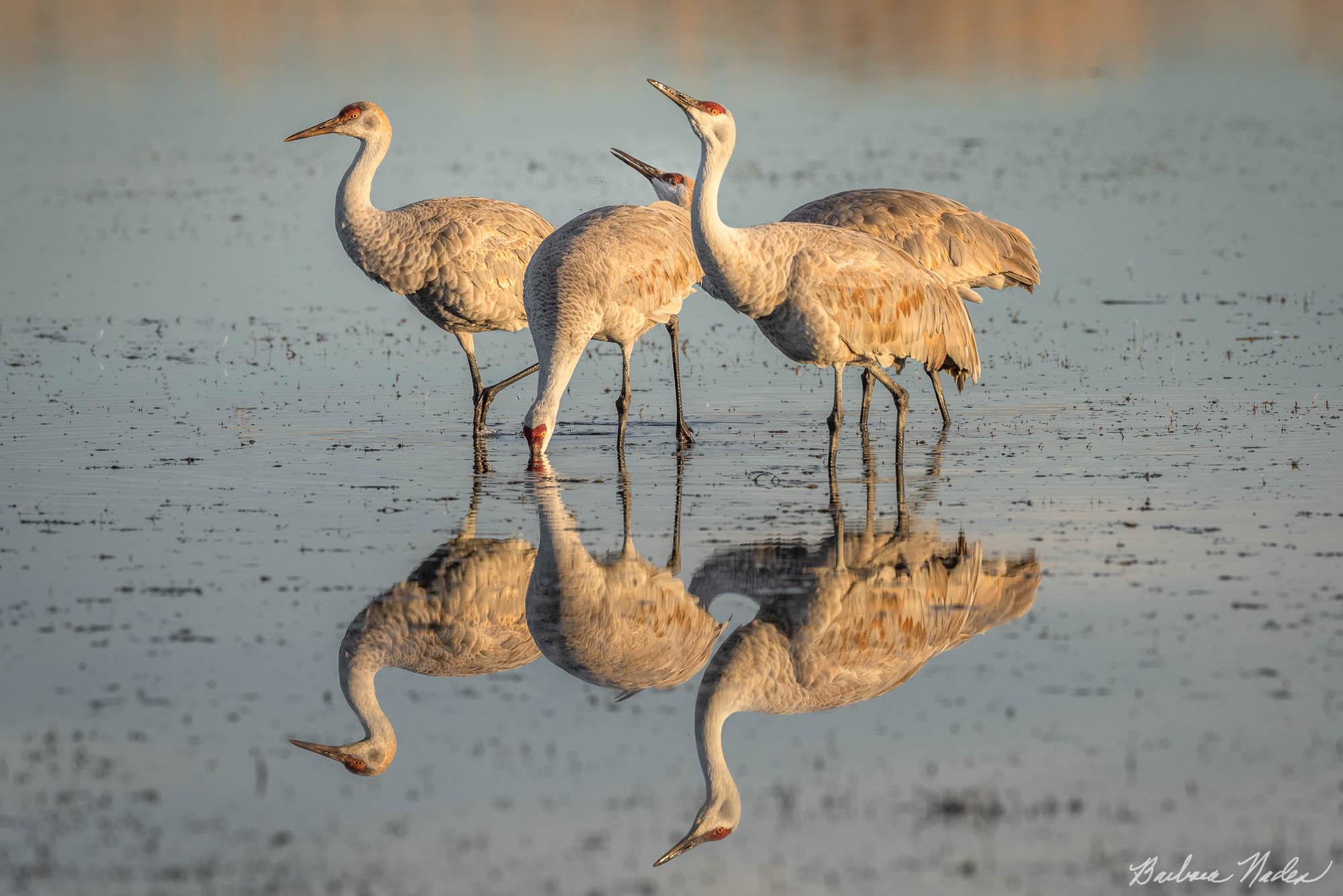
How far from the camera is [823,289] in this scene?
12336 millimetres

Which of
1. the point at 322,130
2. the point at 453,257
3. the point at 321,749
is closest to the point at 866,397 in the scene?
the point at 453,257

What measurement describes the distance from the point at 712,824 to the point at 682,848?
0.19m

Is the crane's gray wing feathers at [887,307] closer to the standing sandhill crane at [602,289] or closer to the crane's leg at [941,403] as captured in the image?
the crane's leg at [941,403]

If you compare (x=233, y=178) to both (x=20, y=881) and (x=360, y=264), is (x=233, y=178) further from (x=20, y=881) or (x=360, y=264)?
(x=20, y=881)

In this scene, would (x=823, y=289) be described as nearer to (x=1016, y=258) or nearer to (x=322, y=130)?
(x=1016, y=258)

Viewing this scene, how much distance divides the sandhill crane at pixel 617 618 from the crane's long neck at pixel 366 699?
0.85 m

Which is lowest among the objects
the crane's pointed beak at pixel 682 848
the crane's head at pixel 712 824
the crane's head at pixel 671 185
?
the crane's pointed beak at pixel 682 848

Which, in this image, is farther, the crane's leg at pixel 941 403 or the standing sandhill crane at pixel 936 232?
the standing sandhill crane at pixel 936 232

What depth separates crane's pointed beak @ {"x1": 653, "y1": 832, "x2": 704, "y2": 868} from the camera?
6.72 meters

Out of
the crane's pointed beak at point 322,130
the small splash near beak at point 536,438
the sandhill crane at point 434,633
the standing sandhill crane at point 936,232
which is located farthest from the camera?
the crane's pointed beak at point 322,130

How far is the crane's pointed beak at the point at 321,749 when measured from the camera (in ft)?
24.7

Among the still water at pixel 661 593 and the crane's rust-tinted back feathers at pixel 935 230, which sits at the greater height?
the crane's rust-tinted back feathers at pixel 935 230

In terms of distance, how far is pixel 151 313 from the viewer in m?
20.0
